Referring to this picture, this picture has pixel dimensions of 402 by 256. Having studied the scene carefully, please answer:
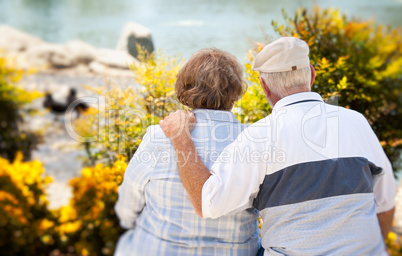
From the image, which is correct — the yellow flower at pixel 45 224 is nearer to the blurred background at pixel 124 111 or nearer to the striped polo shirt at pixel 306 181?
the blurred background at pixel 124 111

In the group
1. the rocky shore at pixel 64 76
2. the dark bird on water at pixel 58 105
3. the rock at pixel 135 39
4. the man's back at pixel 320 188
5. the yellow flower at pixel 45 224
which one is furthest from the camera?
the dark bird on water at pixel 58 105

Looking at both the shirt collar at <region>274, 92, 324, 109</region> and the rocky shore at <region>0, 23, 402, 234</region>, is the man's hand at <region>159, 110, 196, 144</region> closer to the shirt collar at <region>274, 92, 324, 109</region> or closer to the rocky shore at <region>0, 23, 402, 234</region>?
the shirt collar at <region>274, 92, 324, 109</region>

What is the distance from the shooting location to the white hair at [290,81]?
1593mm

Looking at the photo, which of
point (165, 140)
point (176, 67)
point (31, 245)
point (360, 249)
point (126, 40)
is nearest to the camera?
point (360, 249)

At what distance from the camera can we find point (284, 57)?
1578 mm

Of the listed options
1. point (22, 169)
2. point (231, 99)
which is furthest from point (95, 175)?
point (231, 99)

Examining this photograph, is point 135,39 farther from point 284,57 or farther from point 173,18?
point 173,18

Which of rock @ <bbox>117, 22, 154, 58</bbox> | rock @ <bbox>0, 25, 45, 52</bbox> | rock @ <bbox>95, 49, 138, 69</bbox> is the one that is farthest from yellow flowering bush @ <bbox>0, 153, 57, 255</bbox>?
rock @ <bbox>0, 25, 45, 52</bbox>

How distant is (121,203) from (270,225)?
766mm

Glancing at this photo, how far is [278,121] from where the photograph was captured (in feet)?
4.87

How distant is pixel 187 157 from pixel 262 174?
1.07ft

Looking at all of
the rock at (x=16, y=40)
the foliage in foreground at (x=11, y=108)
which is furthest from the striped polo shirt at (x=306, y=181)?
the rock at (x=16, y=40)

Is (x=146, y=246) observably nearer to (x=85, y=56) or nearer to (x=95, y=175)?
(x=95, y=175)

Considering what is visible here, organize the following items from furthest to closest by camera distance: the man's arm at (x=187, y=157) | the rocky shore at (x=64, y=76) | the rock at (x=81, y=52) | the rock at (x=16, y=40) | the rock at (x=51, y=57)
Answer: the rock at (x=16, y=40), the rock at (x=51, y=57), the rock at (x=81, y=52), the rocky shore at (x=64, y=76), the man's arm at (x=187, y=157)
